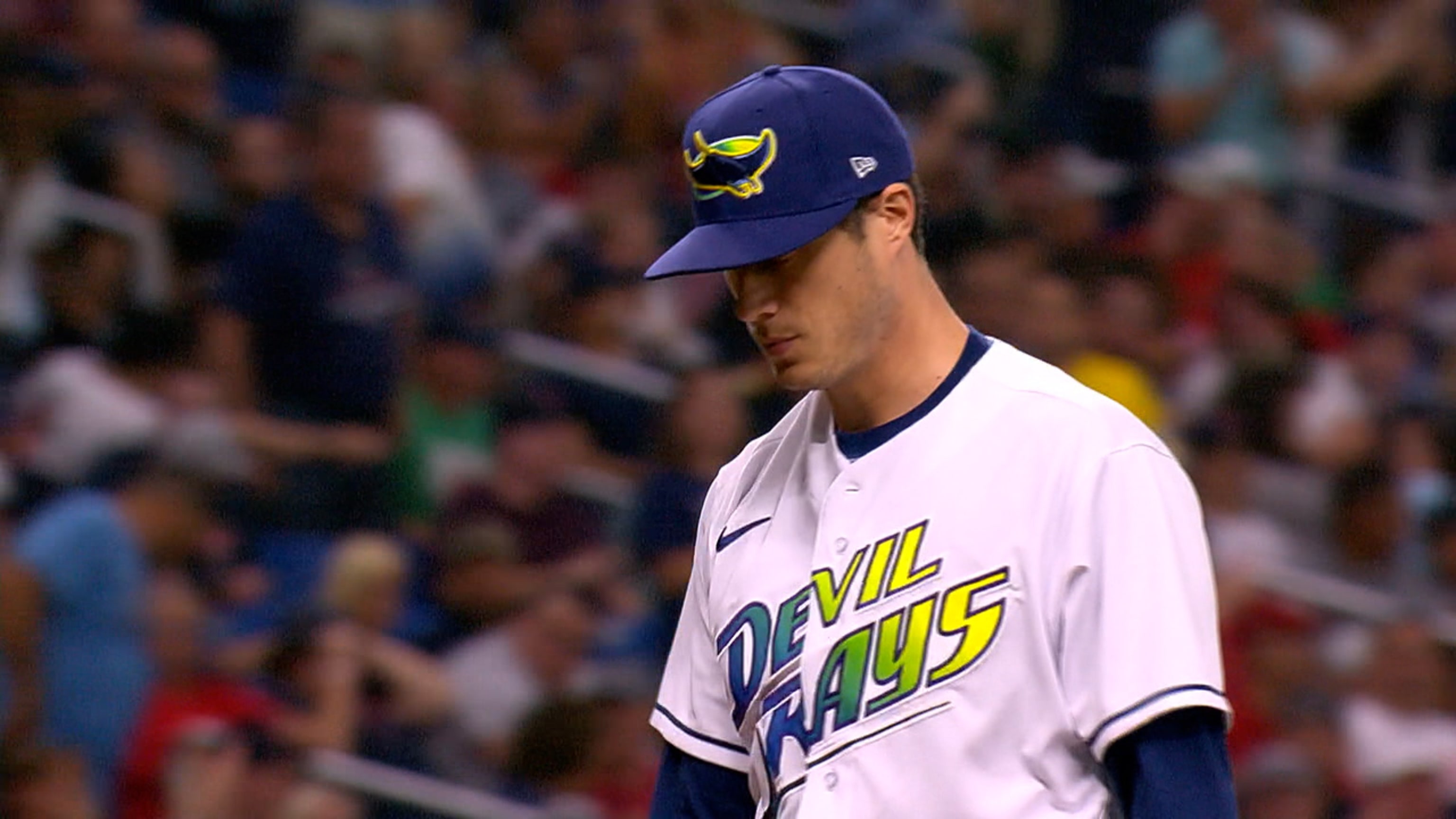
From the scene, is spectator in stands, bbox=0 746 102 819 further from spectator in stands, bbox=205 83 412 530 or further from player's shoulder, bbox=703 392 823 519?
player's shoulder, bbox=703 392 823 519

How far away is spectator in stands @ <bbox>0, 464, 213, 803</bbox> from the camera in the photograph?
15.6ft

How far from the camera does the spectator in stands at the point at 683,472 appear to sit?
231 inches

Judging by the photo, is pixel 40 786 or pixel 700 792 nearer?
pixel 700 792

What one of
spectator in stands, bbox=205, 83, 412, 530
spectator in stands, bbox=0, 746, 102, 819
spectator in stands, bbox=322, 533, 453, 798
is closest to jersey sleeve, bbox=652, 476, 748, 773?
spectator in stands, bbox=0, 746, 102, 819

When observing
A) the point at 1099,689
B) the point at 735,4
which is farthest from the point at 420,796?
the point at 735,4

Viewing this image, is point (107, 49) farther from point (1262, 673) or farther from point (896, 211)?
point (896, 211)

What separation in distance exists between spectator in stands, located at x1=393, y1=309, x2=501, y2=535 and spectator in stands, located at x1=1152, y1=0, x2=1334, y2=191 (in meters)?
3.55

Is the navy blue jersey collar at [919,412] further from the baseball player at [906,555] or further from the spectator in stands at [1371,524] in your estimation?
the spectator in stands at [1371,524]

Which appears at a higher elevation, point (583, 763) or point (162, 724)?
point (162, 724)

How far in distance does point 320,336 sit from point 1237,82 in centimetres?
406

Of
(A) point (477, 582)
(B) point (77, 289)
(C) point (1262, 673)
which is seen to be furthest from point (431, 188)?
(C) point (1262, 673)

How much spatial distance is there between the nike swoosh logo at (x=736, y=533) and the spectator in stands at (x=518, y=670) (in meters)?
2.93

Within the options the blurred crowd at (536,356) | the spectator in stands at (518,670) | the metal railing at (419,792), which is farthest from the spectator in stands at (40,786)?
the spectator in stands at (518,670)

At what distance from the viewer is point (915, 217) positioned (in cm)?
231
